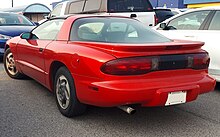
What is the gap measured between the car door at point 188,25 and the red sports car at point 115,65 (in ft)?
4.94

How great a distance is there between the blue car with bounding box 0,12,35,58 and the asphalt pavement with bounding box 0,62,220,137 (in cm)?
335

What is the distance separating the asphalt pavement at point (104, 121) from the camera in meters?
3.18

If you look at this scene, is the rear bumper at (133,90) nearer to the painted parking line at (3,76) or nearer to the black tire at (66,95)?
the black tire at (66,95)

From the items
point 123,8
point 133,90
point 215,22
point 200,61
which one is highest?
point 123,8

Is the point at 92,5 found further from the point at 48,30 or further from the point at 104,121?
the point at 104,121

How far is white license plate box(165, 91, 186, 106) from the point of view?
3.06 meters

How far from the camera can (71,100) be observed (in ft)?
11.3

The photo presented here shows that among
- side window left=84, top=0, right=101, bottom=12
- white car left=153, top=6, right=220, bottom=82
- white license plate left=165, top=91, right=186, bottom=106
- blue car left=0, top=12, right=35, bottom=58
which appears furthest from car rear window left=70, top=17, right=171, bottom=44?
side window left=84, top=0, right=101, bottom=12

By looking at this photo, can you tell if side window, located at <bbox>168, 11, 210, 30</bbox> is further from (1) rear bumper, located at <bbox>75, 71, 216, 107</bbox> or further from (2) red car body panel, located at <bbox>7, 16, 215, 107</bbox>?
(1) rear bumper, located at <bbox>75, 71, 216, 107</bbox>

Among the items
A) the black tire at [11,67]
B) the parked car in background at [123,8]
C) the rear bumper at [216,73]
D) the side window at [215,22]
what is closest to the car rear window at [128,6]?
the parked car in background at [123,8]

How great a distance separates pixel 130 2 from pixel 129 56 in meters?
6.42

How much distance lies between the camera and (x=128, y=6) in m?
8.98

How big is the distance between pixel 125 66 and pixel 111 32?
91cm

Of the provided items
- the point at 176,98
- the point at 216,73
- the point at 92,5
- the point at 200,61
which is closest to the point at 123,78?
the point at 176,98
